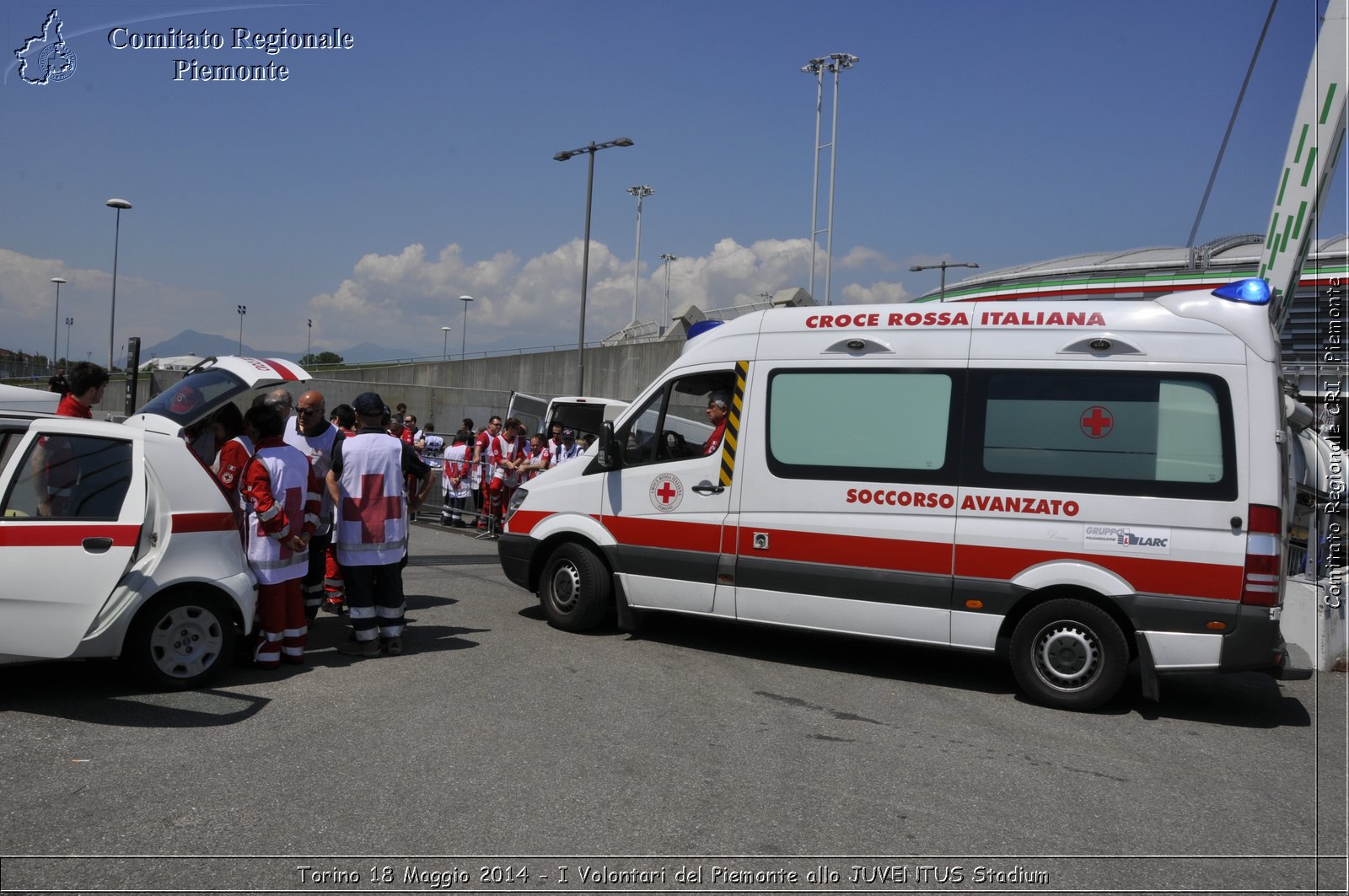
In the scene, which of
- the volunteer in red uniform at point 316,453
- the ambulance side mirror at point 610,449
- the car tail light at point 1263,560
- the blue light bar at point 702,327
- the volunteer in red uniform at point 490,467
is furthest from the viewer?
the volunteer in red uniform at point 490,467

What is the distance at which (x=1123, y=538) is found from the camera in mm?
6859

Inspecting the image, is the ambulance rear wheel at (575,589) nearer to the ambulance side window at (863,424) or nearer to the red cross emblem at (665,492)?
the red cross emblem at (665,492)

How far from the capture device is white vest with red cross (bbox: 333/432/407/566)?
7312 millimetres

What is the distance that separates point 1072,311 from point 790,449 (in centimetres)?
224

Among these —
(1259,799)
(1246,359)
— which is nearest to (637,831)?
(1259,799)

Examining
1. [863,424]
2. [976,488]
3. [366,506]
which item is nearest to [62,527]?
[366,506]

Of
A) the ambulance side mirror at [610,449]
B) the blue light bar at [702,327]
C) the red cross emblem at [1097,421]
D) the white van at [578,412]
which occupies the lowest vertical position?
the ambulance side mirror at [610,449]

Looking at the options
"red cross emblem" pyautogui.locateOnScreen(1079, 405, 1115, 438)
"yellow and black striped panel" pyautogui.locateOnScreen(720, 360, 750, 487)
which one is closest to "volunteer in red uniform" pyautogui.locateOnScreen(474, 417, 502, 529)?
"yellow and black striped panel" pyautogui.locateOnScreen(720, 360, 750, 487)

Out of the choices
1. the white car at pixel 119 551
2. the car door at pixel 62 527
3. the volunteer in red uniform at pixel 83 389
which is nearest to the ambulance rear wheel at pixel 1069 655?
the white car at pixel 119 551

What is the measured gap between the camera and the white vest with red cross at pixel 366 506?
7312 mm

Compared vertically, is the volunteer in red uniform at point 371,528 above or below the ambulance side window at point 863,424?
below

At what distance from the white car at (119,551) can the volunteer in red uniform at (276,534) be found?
0.58 ft

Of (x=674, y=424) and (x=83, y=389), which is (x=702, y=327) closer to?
(x=674, y=424)

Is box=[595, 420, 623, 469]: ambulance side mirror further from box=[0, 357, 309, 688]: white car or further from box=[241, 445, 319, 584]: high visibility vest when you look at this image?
box=[0, 357, 309, 688]: white car
